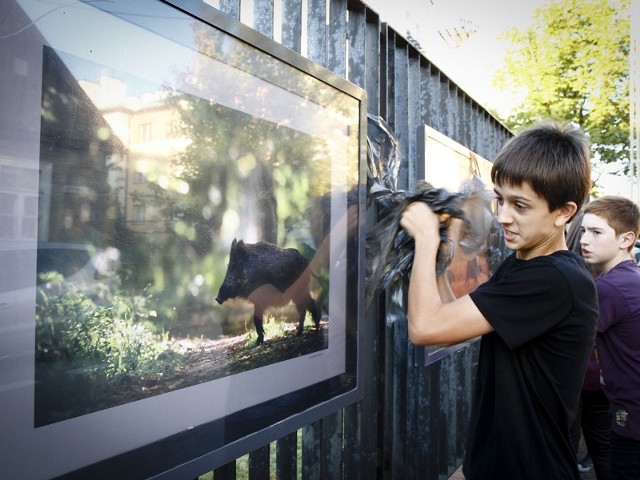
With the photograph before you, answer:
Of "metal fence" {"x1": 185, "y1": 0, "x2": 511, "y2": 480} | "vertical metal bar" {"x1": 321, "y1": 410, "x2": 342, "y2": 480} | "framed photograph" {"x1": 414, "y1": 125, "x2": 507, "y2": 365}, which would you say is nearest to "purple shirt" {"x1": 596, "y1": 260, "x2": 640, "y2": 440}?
"framed photograph" {"x1": 414, "y1": 125, "x2": 507, "y2": 365}

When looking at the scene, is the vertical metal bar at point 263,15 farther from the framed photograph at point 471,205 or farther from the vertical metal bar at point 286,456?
the vertical metal bar at point 286,456

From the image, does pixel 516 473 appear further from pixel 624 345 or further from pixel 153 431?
pixel 624 345

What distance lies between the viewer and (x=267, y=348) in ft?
4.41

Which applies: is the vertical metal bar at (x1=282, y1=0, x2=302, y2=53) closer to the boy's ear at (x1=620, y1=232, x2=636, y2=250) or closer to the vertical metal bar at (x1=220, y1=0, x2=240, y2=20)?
the vertical metal bar at (x1=220, y1=0, x2=240, y2=20)

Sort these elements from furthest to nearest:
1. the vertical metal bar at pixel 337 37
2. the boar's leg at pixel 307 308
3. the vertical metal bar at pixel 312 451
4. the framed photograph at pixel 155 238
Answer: the vertical metal bar at pixel 337 37 → the vertical metal bar at pixel 312 451 → the boar's leg at pixel 307 308 → the framed photograph at pixel 155 238

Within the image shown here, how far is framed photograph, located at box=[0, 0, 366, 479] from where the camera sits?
0.85 meters

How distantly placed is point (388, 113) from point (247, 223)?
1.50 m

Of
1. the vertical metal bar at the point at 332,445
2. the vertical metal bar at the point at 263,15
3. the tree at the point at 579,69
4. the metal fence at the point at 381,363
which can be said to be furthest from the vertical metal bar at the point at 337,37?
the tree at the point at 579,69

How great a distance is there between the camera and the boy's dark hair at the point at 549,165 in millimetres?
1565

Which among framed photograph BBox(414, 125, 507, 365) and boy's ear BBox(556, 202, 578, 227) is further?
framed photograph BBox(414, 125, 507, 365)

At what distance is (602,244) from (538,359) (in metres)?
1.62

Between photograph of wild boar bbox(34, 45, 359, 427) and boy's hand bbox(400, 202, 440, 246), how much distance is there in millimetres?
242

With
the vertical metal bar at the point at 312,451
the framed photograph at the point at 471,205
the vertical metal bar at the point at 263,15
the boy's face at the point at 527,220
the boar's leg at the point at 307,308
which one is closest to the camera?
the boar's leg at the point at 307,308

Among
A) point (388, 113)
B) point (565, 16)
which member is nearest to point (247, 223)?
point (388, 113)
